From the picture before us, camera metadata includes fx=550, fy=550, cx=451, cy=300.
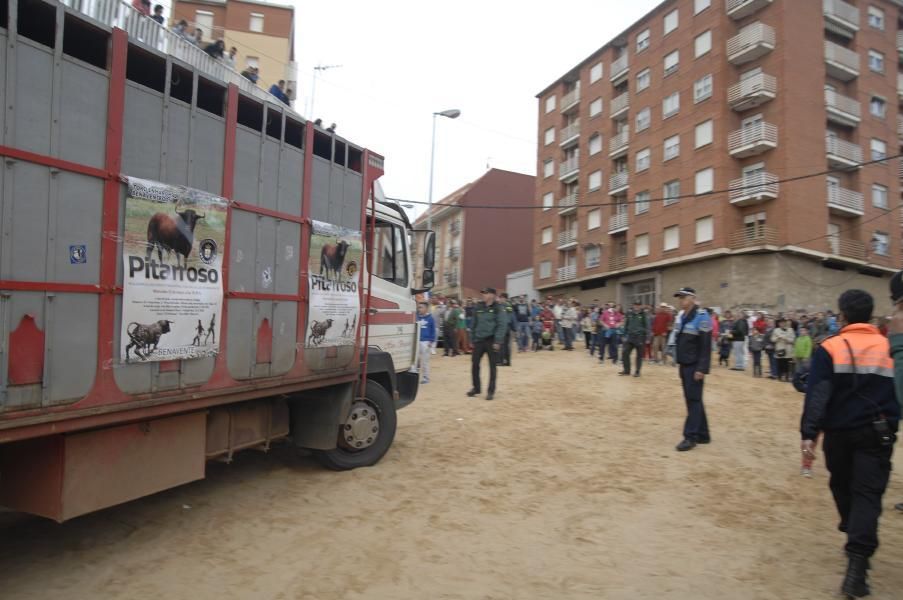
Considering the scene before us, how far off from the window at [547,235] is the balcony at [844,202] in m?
18.6

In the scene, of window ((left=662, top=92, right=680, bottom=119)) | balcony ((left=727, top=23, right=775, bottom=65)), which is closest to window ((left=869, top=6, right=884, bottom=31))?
balcony ((left=727, top=23, right=775, bottom=65))

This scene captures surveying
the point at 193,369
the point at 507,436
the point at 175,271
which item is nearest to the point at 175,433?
the point at 193,369

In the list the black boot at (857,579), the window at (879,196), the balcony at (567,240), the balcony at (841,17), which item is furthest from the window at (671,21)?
the black boot at (857,579)

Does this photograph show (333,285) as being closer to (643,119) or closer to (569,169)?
(643,119)

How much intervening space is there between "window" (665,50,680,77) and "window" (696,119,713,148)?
4.77m

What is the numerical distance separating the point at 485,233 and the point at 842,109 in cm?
2752

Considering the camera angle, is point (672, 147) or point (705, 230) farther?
point (672, 147)

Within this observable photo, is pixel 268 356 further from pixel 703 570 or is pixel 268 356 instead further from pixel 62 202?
pixel 703 570

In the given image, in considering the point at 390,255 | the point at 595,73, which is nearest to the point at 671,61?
the point at 595,73

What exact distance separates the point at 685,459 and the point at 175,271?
19.1ft

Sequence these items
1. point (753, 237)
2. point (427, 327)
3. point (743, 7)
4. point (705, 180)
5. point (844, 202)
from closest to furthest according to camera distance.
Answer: point (427, 327) < point (753, 237) < point (743, 7) < point (844, 202) < point (705, 180)

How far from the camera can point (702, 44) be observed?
30.8 meters

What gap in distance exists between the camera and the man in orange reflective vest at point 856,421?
3449mm

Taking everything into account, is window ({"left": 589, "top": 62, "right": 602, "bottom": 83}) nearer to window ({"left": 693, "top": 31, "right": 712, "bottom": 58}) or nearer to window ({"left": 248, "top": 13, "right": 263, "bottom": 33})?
window ({"left": 693, "top": 31, "right": 712, "bottom": 58})
